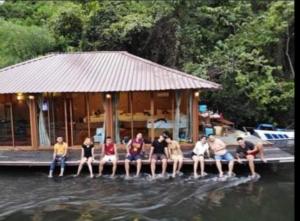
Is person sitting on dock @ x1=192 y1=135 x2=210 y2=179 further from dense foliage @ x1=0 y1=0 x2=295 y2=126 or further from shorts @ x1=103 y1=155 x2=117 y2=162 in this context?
dense foliage @ x1=0 y1=0 x2=295 y2=126

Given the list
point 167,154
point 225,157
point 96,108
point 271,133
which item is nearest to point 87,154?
point 167,154

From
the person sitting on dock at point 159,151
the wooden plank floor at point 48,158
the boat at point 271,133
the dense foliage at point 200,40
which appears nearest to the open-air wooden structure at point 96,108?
the wooden plank floor at point 48,158

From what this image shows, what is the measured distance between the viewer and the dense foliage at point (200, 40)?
58.8ft

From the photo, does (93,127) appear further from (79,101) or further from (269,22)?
(269,22)

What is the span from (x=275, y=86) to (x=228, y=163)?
712 centimetres

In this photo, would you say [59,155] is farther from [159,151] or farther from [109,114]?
[159,151]

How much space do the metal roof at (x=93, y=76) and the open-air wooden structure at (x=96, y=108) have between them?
0.03 meters

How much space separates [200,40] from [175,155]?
10553 millimetres

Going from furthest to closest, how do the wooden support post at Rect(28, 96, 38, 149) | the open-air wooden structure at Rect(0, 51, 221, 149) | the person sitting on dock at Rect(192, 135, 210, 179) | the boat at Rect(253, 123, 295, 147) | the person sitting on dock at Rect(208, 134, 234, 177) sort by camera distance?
the boat at Rect(253, 123, 295, 147) < the wooden support post at Rect(28, 96, 38, 149) < the open-air wooden structure at Rect(0, 51, 221, 149) < the person sitting on dock at Rect(192, 135, 210, 179) < the person sitting on dock at Rect(208, 134, 234, 177)

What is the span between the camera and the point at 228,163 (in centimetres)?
1145

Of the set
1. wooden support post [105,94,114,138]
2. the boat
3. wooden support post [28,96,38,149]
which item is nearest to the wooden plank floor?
wooden support post [28,96,38,149]

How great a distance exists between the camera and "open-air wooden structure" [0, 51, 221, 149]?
524 inches

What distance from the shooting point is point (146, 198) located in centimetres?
952

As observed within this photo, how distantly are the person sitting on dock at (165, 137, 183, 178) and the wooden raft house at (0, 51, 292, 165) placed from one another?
183cm
